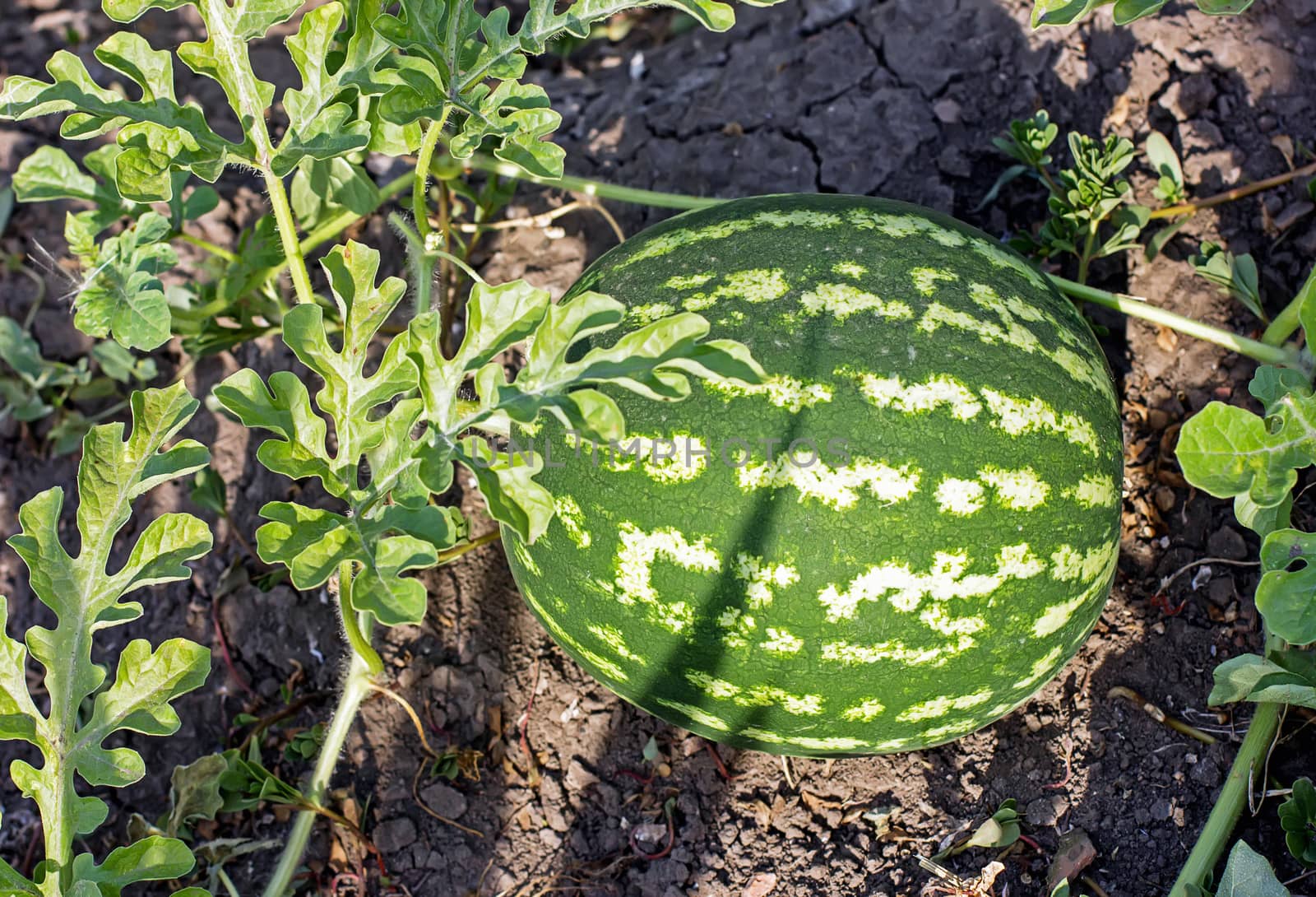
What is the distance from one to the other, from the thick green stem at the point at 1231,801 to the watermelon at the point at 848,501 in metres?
0.44

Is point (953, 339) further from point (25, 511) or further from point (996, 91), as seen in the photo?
point (25, 511)

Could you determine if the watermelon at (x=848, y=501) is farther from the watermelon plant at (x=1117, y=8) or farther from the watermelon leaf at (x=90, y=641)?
the watermelon leaf at (x=90, y=641)

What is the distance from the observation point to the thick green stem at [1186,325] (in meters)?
2.49

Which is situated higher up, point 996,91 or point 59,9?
point 59,9

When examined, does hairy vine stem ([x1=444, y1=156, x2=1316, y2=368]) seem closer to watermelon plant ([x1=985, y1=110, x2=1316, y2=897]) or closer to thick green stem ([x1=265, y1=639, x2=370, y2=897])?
watermelon plant ([x1=985, y1=110, x2=1316, y2=897])

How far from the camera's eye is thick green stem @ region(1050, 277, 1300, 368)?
8.16ft

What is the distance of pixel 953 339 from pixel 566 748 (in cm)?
140

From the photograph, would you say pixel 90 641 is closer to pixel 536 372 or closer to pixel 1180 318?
pixel 536 372

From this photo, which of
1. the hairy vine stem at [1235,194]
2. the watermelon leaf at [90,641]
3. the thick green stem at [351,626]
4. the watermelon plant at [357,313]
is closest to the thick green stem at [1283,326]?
the hairy vine stem at [1235,194]

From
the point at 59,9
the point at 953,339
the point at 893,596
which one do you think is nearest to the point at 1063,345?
the point at 953,339

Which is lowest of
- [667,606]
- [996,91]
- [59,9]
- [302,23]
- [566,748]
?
[566,748]

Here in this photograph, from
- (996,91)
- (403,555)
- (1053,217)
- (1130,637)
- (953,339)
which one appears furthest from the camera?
(996,91)

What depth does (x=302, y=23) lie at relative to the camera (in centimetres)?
215

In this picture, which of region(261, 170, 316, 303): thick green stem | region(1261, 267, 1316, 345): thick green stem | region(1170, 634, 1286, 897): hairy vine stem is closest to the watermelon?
region(1170, 634, 1286, 897): hairy vine stem
